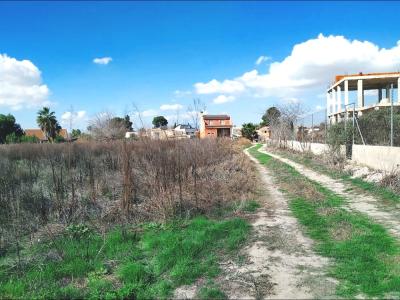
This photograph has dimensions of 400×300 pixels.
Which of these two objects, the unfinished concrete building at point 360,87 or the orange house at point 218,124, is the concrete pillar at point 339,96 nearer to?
the unfinished concrete building at point 360,87

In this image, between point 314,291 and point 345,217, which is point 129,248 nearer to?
point 314,291

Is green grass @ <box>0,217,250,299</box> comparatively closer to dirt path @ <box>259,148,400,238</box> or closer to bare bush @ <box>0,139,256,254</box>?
bare bush @ <box>0,139,256,254</box>

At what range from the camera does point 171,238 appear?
6.20 metres

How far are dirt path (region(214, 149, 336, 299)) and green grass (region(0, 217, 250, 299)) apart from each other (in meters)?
0.32

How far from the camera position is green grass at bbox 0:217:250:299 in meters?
4.40

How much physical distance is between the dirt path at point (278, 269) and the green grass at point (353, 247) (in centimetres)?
20

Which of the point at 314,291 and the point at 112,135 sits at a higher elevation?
the point at 112,135

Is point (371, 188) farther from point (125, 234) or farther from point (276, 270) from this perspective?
point (125, 234)

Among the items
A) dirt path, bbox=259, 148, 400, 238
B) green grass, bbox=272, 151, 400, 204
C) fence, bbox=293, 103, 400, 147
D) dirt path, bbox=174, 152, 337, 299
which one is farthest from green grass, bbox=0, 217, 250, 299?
fence, bbox=293, 103, 400, 147

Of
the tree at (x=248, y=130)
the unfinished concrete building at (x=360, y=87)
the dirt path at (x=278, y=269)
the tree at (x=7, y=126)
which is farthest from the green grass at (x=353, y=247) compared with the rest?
the tree at (x=248, y=130)

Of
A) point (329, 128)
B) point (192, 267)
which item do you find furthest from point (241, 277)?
point (329, 128)

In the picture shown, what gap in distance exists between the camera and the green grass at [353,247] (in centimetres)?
425

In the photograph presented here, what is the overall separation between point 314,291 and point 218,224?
300 cm

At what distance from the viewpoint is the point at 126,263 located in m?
5.24
